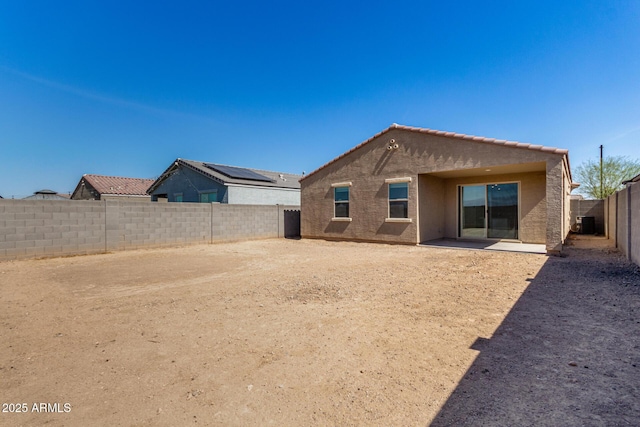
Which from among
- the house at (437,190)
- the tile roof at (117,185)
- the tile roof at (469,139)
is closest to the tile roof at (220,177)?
the tile roof at (117,185)

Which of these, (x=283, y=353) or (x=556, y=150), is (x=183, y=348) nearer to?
(x=283, y=353)

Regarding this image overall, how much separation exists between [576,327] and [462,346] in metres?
1.70

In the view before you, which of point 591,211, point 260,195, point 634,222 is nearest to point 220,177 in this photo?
point 260,195

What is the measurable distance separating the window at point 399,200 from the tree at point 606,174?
75.4 feet

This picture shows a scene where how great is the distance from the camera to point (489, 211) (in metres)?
12.5

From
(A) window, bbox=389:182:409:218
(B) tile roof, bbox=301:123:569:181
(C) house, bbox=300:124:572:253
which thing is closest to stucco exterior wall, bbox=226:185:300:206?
(C) house, bbox=300:124:572:253

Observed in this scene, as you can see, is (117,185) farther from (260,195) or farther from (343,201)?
(343,201)

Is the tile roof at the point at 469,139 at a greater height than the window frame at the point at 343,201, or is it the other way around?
the tile roof at the point at 469,139

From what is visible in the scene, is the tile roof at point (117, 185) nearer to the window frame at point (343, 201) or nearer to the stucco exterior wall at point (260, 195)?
the stucco exterior wall at point (260, 195)

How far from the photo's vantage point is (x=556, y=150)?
9.05 metres

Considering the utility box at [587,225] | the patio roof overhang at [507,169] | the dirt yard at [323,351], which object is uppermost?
the patio roof overhang at [507,169]

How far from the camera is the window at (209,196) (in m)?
20.1

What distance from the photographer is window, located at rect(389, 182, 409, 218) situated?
12094mm

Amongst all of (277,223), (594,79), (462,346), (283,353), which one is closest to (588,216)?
(594,79)
